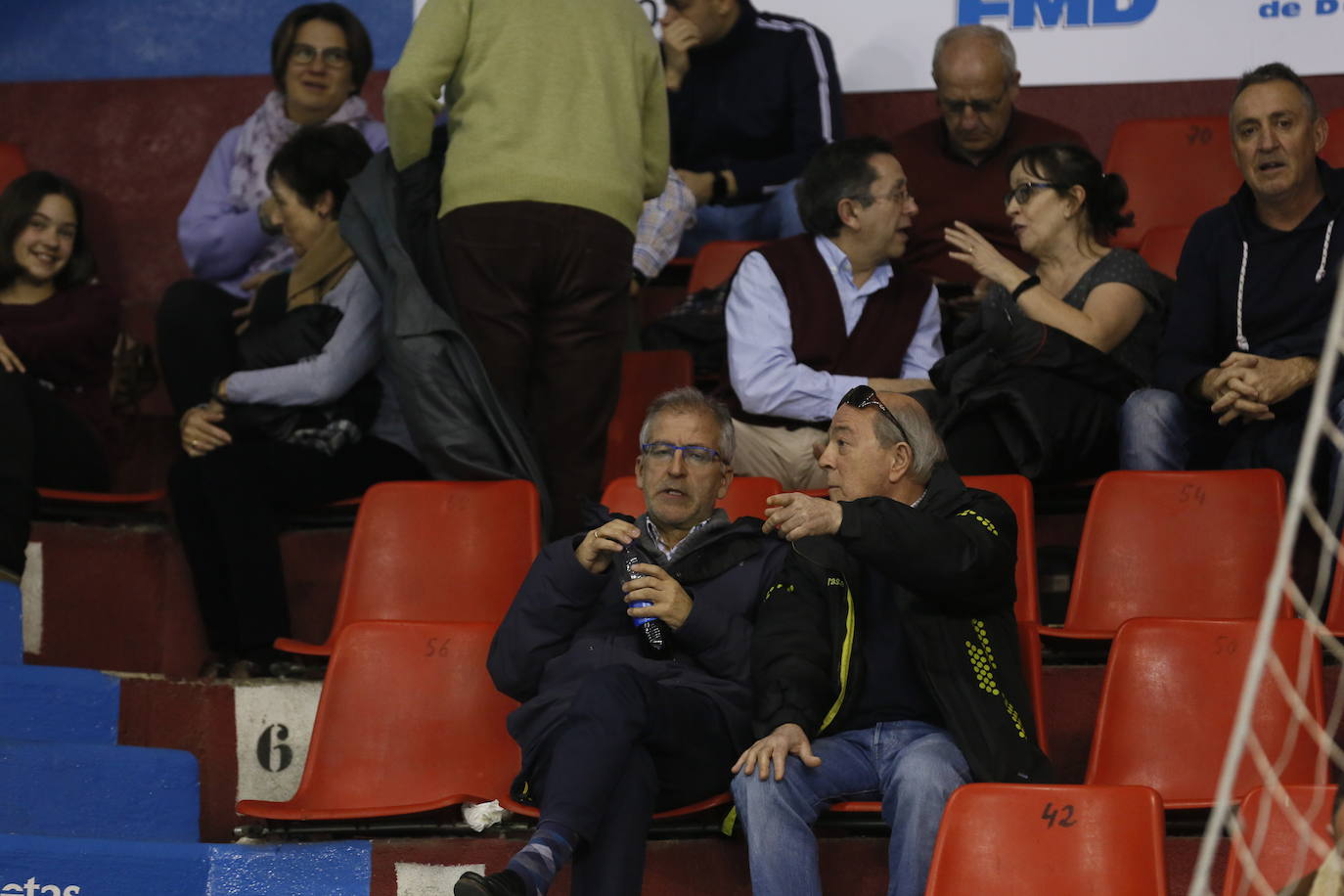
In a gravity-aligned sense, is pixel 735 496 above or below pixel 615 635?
above

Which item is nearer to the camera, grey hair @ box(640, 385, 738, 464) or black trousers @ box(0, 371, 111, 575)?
grey hair @ box(640, 385, 738, 464)

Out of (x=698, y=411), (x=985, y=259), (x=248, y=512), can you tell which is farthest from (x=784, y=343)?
(x=248, y=512)

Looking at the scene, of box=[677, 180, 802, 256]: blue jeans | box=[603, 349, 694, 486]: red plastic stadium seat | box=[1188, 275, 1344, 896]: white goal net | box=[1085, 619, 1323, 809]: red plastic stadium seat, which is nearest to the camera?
box=[1188, 275, 1344, 896]: white goal net

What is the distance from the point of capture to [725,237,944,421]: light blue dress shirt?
3.66m

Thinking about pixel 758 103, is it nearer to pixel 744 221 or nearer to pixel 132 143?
pixel 744 221

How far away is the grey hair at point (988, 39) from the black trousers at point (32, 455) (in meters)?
2.09

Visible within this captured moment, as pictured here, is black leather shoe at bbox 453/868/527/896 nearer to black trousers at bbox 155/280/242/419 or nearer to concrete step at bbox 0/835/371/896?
concrete step at bbox 0/835/371/896

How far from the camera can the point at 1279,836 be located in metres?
2.33

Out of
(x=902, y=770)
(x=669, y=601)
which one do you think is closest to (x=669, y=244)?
(x=669, y=601)

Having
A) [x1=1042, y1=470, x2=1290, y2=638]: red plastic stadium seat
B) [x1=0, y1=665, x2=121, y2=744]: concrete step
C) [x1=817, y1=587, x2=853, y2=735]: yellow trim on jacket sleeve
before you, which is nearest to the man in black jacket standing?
[x1=817, y1=587, x2=853, y2=735]: yellow trim on jacket sleeve

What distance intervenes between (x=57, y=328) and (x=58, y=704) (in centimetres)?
106

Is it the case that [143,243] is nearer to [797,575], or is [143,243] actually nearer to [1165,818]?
[797,575]

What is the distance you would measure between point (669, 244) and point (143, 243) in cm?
173

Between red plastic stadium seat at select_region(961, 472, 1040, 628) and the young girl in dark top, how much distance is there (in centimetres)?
188
